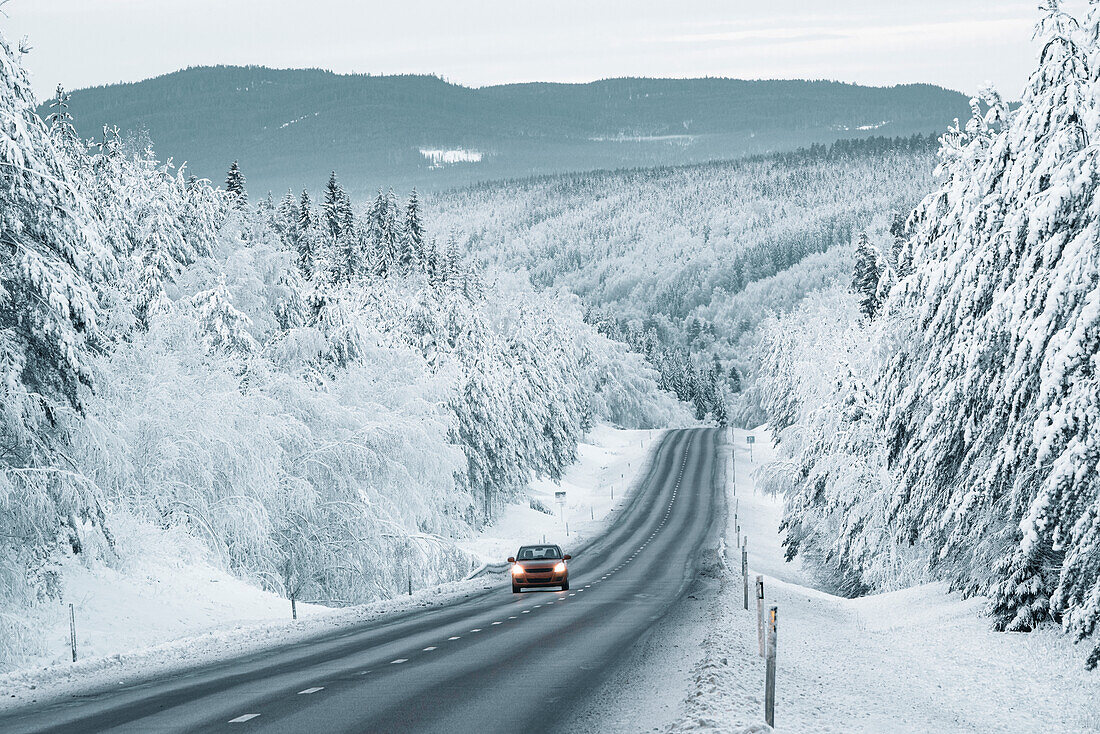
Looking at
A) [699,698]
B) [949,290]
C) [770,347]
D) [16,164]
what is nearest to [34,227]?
[16,164]

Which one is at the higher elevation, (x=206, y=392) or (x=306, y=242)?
(x=306, y=242)

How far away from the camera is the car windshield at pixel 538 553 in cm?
3653

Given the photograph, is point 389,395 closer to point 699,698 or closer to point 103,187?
point 103,187

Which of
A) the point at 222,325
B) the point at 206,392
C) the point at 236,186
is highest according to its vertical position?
the point at 236,186

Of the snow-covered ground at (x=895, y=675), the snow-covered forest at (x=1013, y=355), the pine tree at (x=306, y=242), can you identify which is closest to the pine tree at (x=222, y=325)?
the pine tree at (x=306, y=242)

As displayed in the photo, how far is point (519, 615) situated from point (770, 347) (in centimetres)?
11078

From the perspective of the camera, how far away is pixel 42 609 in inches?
858

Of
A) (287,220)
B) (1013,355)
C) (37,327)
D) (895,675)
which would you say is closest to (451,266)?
(287,220)

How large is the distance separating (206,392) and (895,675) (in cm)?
2126

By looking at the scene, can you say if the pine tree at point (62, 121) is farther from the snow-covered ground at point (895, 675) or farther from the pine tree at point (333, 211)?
the pine tree at point (333, 211)

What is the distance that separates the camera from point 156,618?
24578 millimetres

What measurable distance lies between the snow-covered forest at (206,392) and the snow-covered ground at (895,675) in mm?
10991

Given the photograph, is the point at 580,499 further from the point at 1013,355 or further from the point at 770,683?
the point at 770,683

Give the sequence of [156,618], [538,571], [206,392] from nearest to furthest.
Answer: [156,618] → [206,392] → [538,571]
